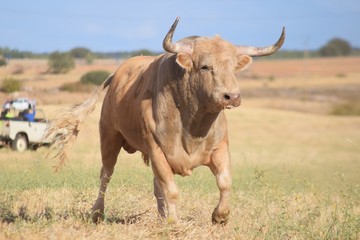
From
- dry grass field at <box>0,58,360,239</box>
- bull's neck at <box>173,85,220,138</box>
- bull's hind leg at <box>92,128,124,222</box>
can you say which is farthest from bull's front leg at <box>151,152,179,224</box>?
bull's hind leg at <box>92,128,124,222</box>

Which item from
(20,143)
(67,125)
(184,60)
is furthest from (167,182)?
(20,143)

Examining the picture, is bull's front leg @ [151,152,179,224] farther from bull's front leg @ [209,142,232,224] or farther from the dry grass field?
bull's front leg @ [209,142,232,224]

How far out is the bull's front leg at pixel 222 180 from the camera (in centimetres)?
810

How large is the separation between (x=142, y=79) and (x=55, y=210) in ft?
6.05

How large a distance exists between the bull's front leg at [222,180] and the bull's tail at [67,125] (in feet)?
9.46

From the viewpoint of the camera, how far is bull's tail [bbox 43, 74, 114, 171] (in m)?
10.5

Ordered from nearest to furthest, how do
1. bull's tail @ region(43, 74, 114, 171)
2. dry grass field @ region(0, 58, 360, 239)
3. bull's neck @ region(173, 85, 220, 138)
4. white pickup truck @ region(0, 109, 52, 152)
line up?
dry grass field @ region(0, 58, 360, 239), bull's neck @ region(173, 85, 220, 138), bull's tail @ region(43, 74, 114, 171), white pickup truck @ region(0, 109, 52, 152)

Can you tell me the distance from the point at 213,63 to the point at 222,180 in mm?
1207

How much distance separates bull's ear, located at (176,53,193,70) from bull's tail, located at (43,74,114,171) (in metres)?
2.86

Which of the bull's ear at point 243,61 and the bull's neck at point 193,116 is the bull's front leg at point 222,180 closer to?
the bull's neck at point 193,116

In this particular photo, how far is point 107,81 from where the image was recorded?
10852 mm

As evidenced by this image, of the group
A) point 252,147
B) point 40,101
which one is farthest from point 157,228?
point 252,147

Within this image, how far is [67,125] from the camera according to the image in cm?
1057

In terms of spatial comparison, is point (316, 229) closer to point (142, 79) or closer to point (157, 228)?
point (157, 228)
